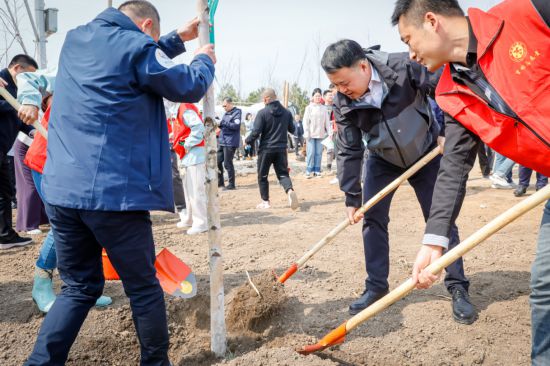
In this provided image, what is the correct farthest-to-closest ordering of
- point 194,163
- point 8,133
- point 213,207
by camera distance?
point 194,163, point 8,133, point 213,207

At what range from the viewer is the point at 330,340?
227cm

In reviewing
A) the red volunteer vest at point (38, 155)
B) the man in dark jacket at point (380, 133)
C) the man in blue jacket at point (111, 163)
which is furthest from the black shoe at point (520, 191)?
the red volunteer vest at point (38, 155)

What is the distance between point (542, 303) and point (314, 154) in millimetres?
9765

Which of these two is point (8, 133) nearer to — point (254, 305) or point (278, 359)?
point (254, 305)

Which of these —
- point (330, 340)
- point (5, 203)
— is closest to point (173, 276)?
point (330, 340)

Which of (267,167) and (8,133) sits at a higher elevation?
(8,133)

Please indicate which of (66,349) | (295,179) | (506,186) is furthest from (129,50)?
(295,179)

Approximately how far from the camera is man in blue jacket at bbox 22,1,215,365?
1981 millimetres

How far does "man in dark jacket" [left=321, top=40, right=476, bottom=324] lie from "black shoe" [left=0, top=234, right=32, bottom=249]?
4222 mm

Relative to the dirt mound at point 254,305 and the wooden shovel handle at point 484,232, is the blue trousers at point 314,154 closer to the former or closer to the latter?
the dirt mound at point 254,305

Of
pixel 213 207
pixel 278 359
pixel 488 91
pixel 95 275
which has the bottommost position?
pixel 278 359

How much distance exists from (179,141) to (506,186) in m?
6.33

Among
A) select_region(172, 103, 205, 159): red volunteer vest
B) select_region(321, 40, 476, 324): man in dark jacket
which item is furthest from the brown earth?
select_region(172, 103, 205, 159): red volunteer vest

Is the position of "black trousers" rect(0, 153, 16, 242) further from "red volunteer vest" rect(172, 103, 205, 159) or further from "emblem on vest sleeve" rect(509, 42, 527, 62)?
"emblem on vest sleeve" rect(509, 42, 527, 62)
